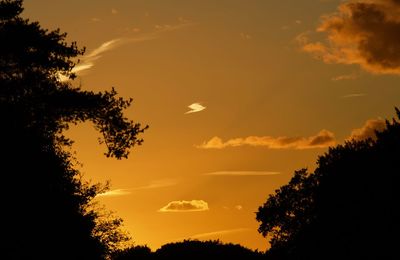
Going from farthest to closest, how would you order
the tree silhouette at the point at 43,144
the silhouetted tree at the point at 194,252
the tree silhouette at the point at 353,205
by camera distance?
the tree silhouette at the point at 353,205 → the silhouetted tree at the point at 194,252 → the tree silhouette at the point at 43,144

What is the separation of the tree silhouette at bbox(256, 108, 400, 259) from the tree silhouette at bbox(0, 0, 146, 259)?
42.1ft

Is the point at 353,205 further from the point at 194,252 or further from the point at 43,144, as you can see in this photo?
the point at 43,144

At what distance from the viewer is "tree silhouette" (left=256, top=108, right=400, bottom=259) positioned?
4112cm

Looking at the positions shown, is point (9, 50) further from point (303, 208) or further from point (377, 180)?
point (303, 208)

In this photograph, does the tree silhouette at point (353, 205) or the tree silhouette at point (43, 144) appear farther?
the tree silhouette at point (353, 205)

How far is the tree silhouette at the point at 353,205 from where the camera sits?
4112 centimetres

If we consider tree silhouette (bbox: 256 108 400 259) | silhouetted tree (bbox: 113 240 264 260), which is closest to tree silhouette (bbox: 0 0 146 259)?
silhouetted tree (bbox: 113 240 264 260)

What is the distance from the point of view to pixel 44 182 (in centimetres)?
3027

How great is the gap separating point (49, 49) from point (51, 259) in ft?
41.3

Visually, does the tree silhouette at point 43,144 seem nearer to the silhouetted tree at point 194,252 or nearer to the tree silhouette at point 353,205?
the silhouetted tree at point 194,252

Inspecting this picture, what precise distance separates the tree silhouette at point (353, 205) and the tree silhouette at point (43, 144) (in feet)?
42.1

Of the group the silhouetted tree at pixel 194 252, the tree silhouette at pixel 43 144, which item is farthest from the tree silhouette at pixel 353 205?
the tree silhouette at pixel 43 144

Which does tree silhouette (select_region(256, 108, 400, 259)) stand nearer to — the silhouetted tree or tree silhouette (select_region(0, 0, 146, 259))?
the silhouetted tree

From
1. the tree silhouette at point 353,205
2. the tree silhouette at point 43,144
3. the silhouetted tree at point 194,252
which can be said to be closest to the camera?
the tree silhouette at point 43,144
